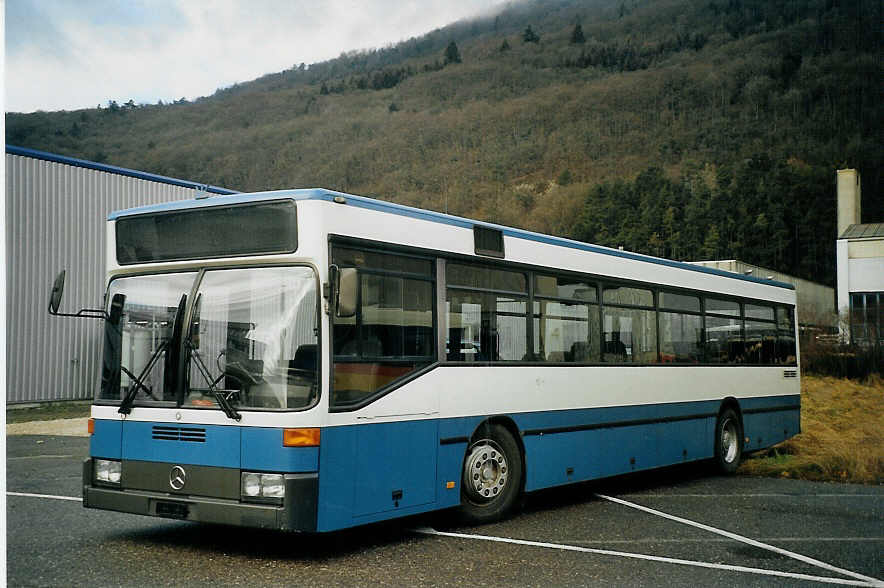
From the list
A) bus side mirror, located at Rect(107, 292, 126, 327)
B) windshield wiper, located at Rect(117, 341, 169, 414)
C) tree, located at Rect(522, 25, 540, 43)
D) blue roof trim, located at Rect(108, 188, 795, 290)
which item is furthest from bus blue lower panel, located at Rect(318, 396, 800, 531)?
tree, located at Rect(522, 25, 540, 43)

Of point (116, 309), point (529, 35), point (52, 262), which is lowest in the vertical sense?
point (116, 309)

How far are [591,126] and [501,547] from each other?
96625mm

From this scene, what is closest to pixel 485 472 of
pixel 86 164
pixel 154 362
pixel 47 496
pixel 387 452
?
pixel 387 452

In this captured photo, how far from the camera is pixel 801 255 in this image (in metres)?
Result: 60.0

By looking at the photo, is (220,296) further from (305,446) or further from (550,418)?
(550,418)

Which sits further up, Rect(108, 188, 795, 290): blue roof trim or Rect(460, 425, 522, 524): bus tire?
Rect(108, 188, 795, 290): blue roof trim

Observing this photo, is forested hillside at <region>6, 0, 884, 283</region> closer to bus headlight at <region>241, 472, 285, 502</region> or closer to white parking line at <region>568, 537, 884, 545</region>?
white parking line at <region>568, 537, 884, 545</region>

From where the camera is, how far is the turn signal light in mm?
6602

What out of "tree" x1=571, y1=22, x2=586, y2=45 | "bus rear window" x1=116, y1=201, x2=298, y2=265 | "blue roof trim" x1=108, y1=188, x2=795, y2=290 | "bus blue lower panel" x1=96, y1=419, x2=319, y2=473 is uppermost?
"tree" x1=571, y1=22, x2=586, y2=45

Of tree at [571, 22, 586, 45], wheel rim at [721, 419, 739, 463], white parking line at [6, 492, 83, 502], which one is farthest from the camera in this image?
tree at [571, 22, 586, 45]

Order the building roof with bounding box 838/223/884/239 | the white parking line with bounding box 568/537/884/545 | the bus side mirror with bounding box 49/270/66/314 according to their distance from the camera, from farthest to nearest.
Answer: the building roof with bounding box 838/223/884/239
the white parking line with bounding box 568/537/884/545
the bus side mirror with bounding box 49/270/66/314

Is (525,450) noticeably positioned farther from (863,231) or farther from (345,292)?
(863,231)

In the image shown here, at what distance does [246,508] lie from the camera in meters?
6.61

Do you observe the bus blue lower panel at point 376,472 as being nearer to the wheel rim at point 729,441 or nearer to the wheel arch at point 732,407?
the wheel arch at point 732,407
